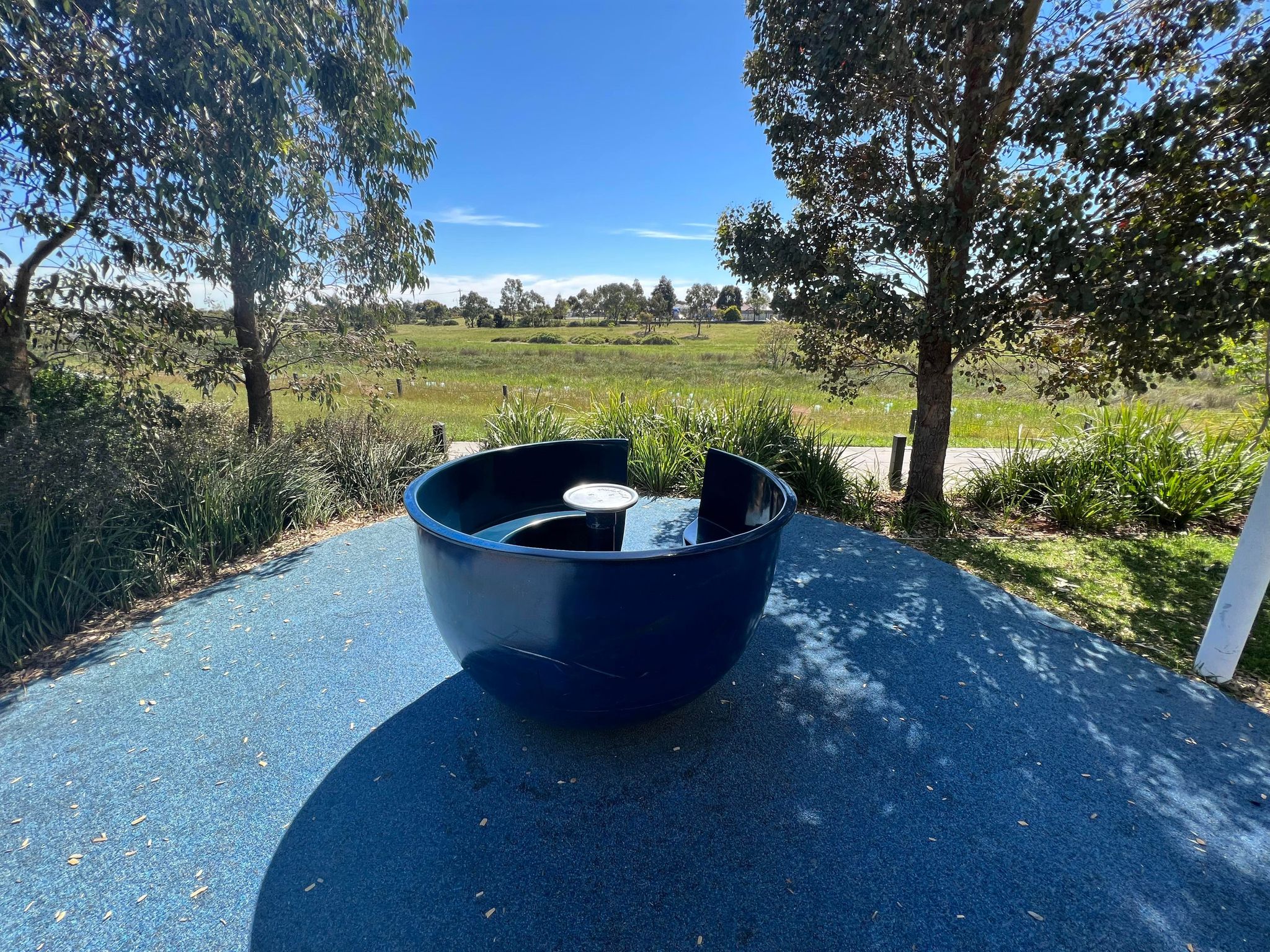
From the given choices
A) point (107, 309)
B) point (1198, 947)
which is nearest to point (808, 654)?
point (1198, 947)

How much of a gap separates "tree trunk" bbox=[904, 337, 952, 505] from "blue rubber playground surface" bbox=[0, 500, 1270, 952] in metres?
2.56

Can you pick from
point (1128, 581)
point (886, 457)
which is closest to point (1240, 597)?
point (1128, 581)

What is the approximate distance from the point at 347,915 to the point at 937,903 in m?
1.92

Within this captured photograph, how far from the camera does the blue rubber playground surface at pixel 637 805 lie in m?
1.76

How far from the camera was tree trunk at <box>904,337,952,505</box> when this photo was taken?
5340mm

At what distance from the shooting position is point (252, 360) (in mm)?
6023

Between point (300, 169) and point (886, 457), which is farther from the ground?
point (300, 169)

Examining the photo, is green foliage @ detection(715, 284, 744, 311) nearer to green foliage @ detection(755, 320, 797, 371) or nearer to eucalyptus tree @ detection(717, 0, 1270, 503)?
green foliage @ detection(755, 320, 797, 371)

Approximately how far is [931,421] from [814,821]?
4576mm

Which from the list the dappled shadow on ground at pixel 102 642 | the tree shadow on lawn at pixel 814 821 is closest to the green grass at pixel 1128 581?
the tree shadow on lawn at pixel 814 821

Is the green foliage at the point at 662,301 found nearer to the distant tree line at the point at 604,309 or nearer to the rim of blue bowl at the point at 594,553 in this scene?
the distant tree line at the point at 604,309

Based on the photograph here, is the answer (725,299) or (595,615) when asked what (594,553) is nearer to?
(595,615)

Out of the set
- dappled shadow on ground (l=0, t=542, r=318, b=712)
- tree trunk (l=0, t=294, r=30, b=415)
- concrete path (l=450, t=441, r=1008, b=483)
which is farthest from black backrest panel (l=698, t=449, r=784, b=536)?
tree trunk (l=0, t=294, r=30, b=415)

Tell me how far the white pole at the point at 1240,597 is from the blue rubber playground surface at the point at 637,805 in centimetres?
20
